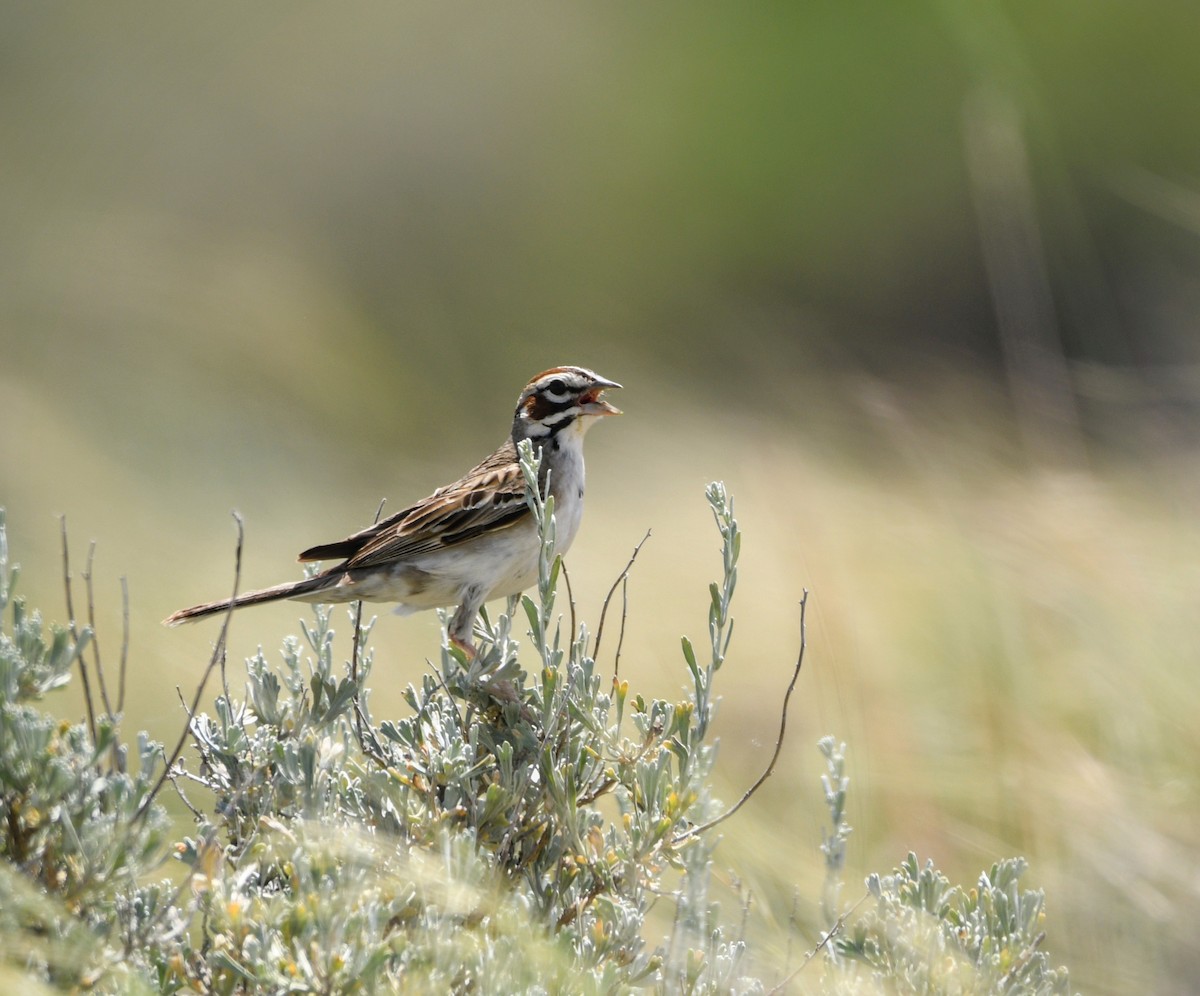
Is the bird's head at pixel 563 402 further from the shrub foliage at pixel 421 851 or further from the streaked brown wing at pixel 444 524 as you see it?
the shrub foliage at pixel 421 851

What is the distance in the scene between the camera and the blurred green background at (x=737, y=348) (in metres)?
4.71

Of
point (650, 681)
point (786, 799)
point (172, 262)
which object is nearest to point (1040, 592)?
point (786, 799)

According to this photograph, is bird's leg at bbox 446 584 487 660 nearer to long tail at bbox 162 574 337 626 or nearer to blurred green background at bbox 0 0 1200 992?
long tail at bbox 162 574 337 626

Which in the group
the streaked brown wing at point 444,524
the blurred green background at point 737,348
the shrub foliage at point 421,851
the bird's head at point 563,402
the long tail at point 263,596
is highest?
the blurred green background at point 737,348

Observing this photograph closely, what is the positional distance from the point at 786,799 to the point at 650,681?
0.84m

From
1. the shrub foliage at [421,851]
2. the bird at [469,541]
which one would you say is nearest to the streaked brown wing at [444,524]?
the bird at [469,541]

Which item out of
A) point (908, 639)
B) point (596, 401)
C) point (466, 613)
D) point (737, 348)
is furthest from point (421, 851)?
point (737, 348)

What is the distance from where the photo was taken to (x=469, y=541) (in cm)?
421

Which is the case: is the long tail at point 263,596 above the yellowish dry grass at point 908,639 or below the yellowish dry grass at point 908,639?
below

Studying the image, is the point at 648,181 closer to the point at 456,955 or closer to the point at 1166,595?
the point at 1166,595

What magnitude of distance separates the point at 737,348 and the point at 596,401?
8863 mm

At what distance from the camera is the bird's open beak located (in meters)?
4.31

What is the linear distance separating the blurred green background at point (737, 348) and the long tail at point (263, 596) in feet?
2.97

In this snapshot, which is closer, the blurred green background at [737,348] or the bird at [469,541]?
the bird at [469,541]
